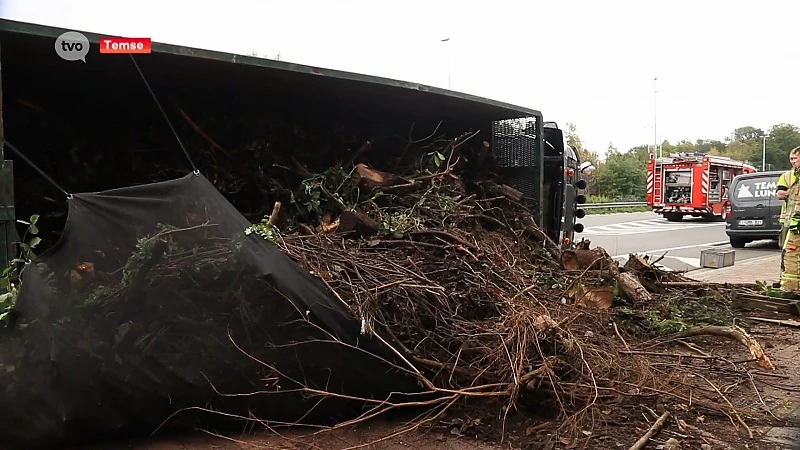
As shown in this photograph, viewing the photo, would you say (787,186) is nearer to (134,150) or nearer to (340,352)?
(340,352)

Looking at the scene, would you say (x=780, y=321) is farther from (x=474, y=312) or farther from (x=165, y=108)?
(x=165, y=108)

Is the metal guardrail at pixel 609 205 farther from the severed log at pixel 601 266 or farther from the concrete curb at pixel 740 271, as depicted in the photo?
the severed log at pixel 601 266

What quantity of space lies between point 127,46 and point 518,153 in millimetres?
4449

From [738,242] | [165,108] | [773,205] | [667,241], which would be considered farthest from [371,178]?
[667,241]

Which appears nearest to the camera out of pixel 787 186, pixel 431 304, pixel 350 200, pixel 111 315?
pixel 111 315

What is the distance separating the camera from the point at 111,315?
2.91 meters

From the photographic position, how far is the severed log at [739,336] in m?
4.52

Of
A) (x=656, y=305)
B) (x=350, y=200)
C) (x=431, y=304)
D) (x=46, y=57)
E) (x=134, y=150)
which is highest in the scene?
(x=46, y=57)

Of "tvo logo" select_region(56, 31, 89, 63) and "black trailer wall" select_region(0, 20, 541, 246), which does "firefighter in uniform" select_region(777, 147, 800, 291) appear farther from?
"tvo logo" select_region(56, 31, 89, 63)

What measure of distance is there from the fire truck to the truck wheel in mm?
9827

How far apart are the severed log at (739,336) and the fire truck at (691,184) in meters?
21.7

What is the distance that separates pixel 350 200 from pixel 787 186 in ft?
18.9

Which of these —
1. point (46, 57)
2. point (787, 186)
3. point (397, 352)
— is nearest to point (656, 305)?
point (787, 186)

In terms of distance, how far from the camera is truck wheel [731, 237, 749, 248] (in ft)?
49.7
